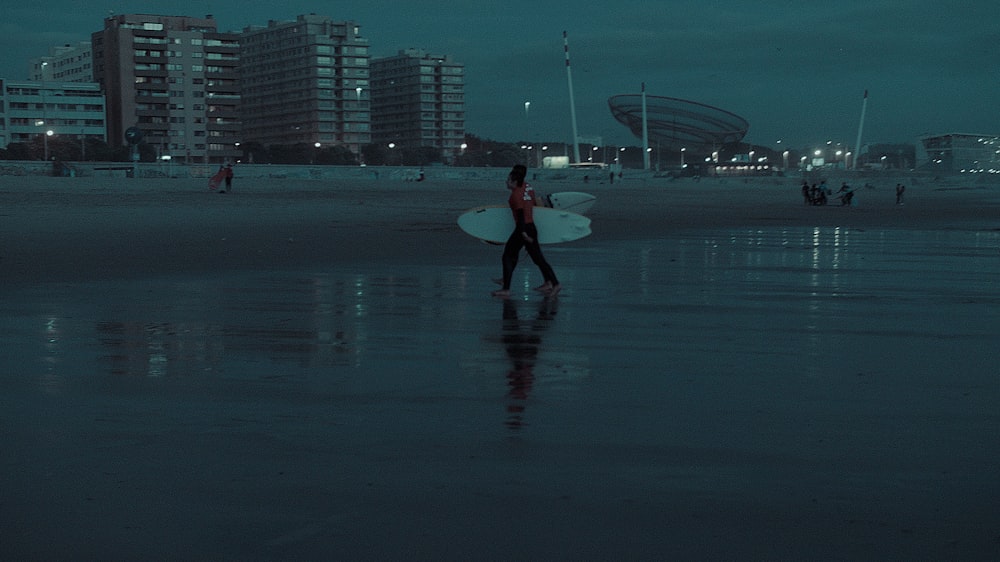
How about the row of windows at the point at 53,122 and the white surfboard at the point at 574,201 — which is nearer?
the white surfboard at the point at 574,201

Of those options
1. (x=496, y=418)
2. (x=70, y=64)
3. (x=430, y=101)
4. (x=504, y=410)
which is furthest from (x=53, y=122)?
(x=496, y=418)

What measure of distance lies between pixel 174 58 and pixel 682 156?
2705 inches

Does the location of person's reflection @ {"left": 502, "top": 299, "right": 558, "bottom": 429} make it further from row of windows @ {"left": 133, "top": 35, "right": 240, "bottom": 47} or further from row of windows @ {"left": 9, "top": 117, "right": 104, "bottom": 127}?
row of windows @ {"left": 133, "top": 35, "right": 240, "bottom": 47}

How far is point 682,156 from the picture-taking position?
481 ft

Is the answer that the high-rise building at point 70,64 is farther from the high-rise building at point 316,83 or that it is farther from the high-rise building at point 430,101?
the high-rise building at point 430,101

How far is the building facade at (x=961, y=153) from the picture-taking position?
501ft

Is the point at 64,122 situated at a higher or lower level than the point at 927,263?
higher

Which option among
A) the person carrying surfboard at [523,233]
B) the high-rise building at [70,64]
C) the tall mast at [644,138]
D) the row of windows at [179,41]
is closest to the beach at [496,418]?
the person carrying surfboard at [523,233]

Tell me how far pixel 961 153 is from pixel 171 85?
110 metres

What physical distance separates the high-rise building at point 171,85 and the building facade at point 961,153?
9671cm

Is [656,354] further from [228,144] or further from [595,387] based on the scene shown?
[228,144]

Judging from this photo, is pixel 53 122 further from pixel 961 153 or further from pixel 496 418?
pixel 496 418

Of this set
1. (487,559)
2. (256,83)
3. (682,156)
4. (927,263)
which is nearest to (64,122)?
(256,83)

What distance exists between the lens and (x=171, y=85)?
5527 inches
